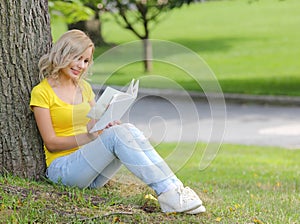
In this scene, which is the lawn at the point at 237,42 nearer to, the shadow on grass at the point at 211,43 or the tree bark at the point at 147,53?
the shadow on grass at the point at 211,43

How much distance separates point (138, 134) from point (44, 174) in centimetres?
92

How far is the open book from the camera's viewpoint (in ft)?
15.7

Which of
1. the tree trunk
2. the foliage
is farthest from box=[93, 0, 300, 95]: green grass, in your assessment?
the tree trunk

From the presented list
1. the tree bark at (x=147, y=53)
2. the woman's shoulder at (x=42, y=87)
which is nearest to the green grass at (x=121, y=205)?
the woman's shoulder at (x=42, y=87)

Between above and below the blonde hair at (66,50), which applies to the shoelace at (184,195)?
below

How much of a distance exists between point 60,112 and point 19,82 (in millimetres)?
341

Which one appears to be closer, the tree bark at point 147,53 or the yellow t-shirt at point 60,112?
the yellow t-shirt at point 60,112

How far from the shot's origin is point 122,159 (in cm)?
480

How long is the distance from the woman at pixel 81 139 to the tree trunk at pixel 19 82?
0.31ft

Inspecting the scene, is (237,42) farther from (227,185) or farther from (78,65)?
(78,65)

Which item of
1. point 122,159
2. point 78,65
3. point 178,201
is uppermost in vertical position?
point 78,65

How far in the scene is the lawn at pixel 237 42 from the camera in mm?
16986

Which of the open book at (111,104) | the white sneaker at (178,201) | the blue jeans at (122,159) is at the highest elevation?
the open book at (111,104)

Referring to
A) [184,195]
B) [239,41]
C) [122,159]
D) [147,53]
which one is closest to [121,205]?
[122,159]
